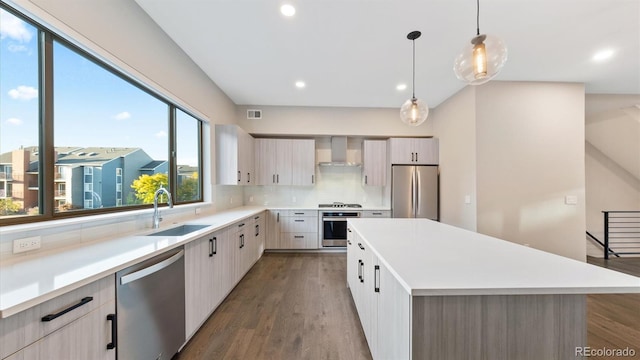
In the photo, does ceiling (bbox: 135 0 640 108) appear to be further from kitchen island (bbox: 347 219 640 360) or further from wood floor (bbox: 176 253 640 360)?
wood floor (bbox: 176 253 640 360)

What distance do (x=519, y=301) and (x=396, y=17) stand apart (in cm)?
237

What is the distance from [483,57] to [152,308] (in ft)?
8.95

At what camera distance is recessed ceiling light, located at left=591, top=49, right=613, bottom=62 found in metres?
2.73

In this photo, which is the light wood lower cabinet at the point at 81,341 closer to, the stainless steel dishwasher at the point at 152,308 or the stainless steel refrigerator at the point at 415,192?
the stainless steel dishwasher at the point at 152,308

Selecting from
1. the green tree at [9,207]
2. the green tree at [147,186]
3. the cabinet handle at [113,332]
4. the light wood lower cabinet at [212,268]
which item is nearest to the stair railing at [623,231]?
the light wood lower cabinet at [212,268]

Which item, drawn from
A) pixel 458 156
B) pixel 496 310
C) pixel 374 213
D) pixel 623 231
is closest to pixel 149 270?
pixel 496 310

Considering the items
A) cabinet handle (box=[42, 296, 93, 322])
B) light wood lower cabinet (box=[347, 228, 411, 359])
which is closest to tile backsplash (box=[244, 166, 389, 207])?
light wood lower cabinet (box=[347, 228, 411, 359])

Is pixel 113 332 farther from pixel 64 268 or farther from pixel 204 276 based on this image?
pixel 204 276

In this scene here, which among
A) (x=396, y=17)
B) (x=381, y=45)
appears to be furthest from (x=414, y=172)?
(x=396, y=17)

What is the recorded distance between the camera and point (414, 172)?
14.5ft

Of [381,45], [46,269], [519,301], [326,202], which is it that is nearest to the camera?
[519,301]

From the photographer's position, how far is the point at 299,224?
451 centimetres

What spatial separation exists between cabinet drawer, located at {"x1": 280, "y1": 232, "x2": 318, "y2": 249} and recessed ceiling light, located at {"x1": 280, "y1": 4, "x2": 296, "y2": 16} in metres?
3.53

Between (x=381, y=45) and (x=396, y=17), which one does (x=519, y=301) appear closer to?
(x=396, y=17)
